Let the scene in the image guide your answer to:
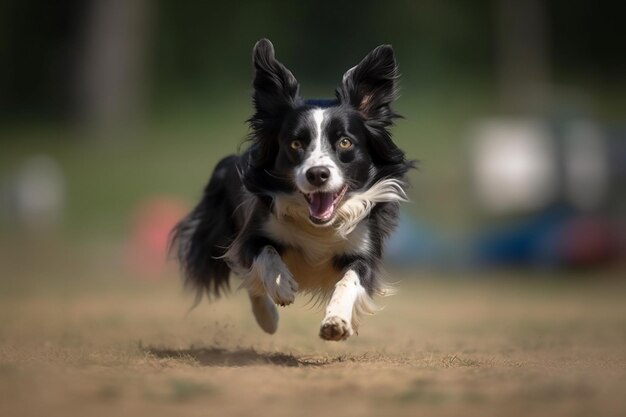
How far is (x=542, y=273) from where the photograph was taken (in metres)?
19.0

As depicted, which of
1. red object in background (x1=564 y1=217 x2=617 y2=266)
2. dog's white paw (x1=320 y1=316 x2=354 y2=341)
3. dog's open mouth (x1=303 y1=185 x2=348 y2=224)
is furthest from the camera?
red object in background (x1=564 y1=217 x2=617 y2=266)

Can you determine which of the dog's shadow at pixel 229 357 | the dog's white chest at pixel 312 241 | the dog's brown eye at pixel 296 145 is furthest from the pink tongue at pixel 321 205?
the dog's shadow at pixel 229 357

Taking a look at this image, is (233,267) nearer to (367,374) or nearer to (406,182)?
(406,182)

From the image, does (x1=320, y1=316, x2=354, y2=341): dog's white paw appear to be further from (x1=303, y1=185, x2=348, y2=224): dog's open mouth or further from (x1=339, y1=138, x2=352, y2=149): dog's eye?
(x1=339, y1=138, x2=352, y2=149): dog's eye

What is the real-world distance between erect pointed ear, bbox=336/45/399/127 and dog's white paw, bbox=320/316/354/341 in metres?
1.69

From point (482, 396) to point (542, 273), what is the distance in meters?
13.3

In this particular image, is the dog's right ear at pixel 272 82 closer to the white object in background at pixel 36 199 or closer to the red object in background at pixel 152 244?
the red object in background at pixel 152 244

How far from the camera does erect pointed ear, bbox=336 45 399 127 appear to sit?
26.5 feet

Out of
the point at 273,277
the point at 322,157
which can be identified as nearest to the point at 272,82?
the point at 322,157

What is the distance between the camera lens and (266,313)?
890cm

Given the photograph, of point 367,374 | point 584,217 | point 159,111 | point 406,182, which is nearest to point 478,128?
point 584,217

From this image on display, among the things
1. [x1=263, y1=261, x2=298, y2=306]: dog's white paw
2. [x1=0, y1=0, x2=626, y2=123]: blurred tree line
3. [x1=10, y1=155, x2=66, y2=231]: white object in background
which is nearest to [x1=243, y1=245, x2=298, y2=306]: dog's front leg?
[x1=263, y1=261, x2=298, y2=306]: dog's white paw

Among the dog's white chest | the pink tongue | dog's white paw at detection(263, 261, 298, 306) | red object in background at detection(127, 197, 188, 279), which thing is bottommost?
red object in background at detection(127, 197, 188, 279)

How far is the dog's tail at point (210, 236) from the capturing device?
9023mm
